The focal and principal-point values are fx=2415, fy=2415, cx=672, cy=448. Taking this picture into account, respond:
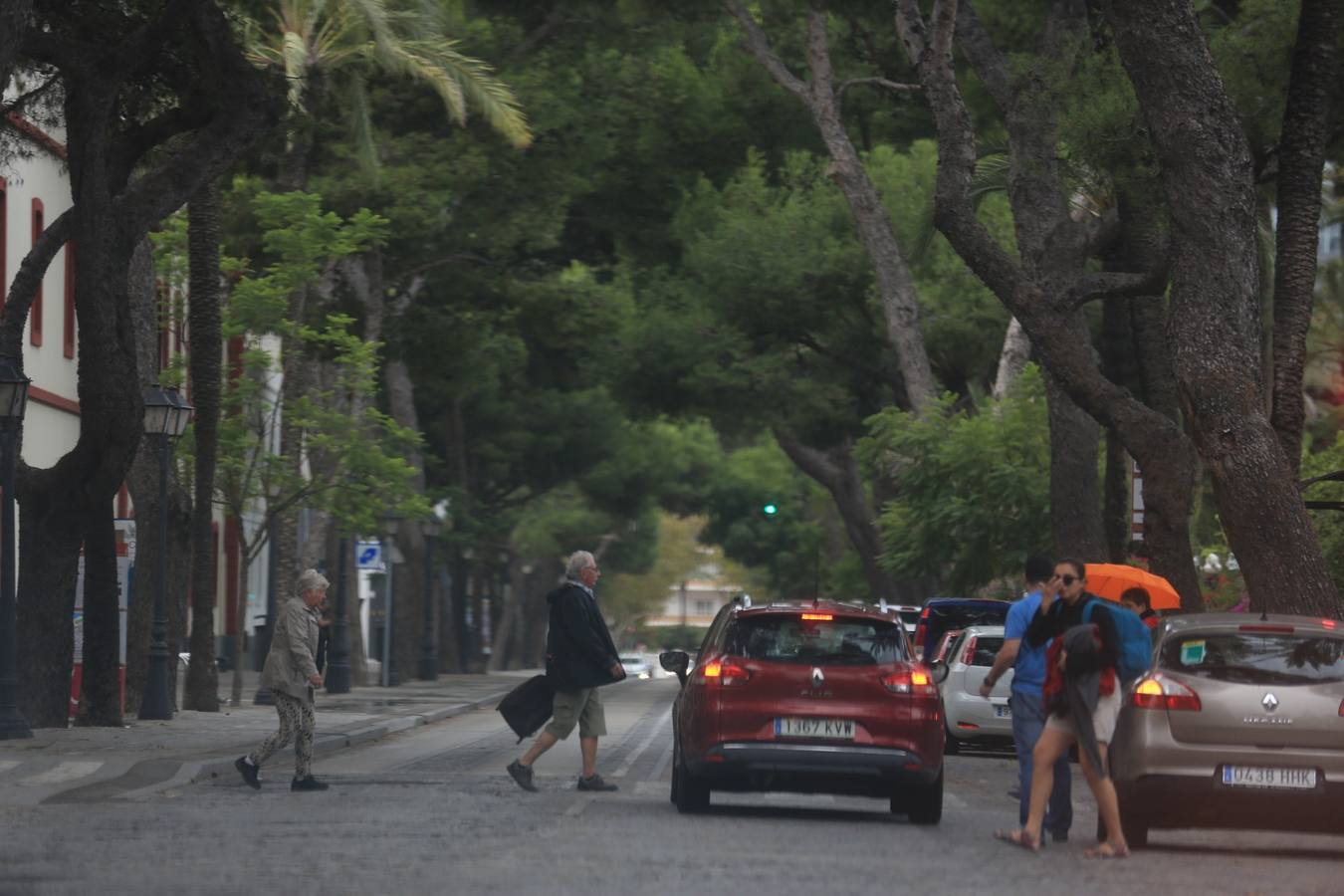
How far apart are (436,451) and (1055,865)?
48651 mm

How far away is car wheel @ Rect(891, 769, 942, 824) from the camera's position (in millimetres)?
16297

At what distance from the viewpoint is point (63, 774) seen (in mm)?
18734

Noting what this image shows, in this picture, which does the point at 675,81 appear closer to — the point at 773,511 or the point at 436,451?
the point at 773,511

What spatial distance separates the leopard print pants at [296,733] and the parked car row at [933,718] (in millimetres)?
2810

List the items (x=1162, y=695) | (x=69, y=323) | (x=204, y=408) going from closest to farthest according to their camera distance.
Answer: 1. (x=1162, y=695)
2. (x=204, y=408)
3. (x=69, y=323)

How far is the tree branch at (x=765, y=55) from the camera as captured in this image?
39619 millimetres

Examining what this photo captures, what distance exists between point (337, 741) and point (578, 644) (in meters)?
7.87

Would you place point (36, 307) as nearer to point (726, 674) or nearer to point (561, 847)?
point (726, 674)

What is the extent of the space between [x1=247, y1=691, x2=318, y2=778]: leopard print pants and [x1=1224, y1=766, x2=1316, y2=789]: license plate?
Result: 6.93m

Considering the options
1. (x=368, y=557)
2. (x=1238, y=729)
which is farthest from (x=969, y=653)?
(x=368, y=557)

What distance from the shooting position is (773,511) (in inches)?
2045

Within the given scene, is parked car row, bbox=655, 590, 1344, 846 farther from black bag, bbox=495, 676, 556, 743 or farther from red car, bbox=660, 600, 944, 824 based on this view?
black bag, bbox=495, 676, 556, 743

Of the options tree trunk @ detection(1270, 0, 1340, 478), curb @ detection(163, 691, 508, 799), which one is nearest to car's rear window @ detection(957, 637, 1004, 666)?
tree trunk @ detection(1270, 0, 1340, 478)

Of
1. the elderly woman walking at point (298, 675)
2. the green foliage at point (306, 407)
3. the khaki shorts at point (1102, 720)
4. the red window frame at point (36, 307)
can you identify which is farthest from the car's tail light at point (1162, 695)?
the red window frame at point (36, 307)
